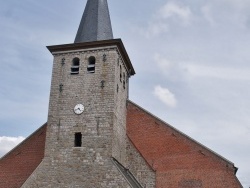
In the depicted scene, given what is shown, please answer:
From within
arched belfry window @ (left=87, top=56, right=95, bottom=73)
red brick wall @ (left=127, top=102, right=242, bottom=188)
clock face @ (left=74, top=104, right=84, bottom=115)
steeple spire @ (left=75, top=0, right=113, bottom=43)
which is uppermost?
steeple spire @ (left=75, top=0, right=113, bottom=43)

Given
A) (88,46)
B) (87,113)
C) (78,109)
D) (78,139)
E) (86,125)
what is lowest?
(78,139)

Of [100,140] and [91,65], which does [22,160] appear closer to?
[100,140]

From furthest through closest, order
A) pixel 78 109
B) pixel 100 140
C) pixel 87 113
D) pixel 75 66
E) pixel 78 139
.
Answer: pixel 75 66, pixel 78 109, pixel 87 113, pixel 78 139, pixel 100 140

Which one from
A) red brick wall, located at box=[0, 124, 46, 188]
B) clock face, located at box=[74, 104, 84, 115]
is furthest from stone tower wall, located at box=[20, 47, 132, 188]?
red brick wall, located at box=[0, 124, 46, 188]

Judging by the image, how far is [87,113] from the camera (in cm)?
1611

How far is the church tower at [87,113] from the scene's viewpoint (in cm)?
1498

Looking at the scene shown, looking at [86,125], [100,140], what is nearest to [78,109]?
[86,125]

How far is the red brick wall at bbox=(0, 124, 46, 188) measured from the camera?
18.0 metres

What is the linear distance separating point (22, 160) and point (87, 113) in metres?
4.70

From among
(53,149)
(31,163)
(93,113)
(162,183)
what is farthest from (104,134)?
(31,163)

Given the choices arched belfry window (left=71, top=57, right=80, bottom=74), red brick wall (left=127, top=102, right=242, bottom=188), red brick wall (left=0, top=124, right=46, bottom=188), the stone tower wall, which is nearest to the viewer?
the stone tower wall

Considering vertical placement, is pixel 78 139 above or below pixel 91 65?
below

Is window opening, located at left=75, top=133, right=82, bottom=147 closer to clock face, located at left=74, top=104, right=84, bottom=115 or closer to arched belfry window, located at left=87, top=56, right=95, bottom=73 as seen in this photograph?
clock face, located at left=74, top=104, right=84, bottom=115

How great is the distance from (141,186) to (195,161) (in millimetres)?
2591
